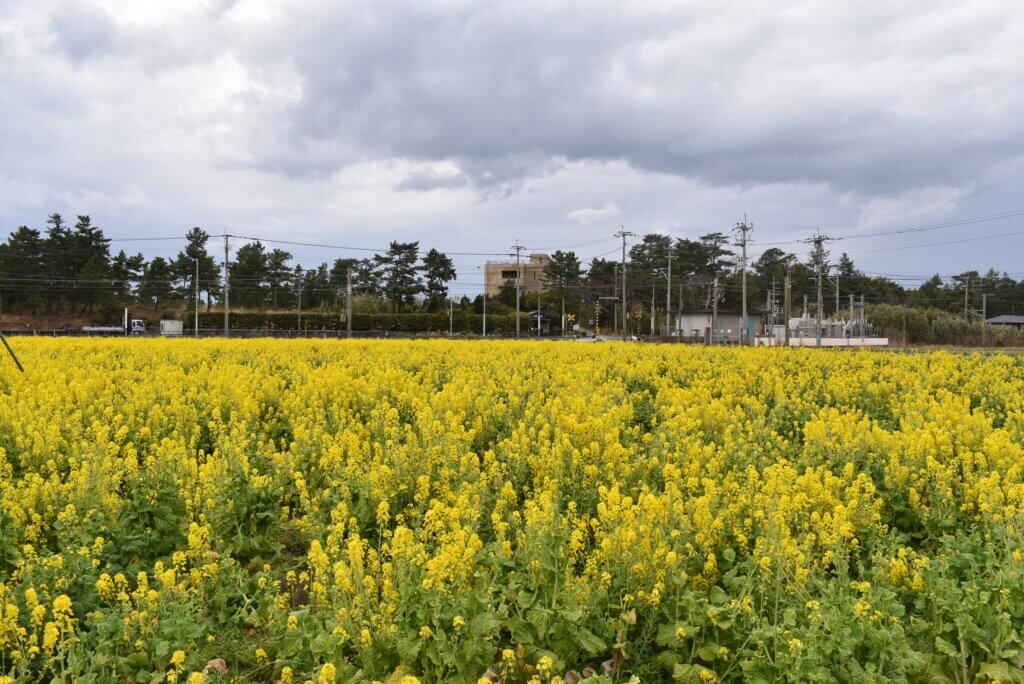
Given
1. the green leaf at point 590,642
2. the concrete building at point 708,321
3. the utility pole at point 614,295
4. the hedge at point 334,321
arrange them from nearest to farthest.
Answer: the green leaf at point 590,642, the hedge at point 334,321, the concrete building at point 708,321, the utility pole at point 614,295

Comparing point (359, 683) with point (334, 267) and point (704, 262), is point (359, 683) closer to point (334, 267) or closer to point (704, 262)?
point (334, 267)

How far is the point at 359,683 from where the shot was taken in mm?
2959

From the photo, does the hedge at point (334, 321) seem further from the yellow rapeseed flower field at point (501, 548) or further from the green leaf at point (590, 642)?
the green leaf at point (590, 642)

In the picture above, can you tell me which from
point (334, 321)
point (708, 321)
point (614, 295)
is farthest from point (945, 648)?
point (614, 295)

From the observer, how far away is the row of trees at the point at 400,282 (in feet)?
216

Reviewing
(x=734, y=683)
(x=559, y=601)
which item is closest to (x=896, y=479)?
(x=734, y=683)

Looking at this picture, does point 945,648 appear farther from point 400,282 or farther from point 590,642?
point 400,282

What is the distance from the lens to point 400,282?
2908 inches

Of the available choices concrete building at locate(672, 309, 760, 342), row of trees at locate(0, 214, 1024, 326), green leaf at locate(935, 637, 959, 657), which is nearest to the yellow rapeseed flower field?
green leaf at locate(935, 637, 959, 657)

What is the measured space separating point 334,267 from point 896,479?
Answer: 278 ft

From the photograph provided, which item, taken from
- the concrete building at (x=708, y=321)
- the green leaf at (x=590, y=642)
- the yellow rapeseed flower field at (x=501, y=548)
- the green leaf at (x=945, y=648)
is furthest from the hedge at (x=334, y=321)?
the green leaf at (x=945, y=648)

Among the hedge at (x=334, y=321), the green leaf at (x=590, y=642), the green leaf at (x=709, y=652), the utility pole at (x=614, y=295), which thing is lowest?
the green leaf at (x=709, y=652)

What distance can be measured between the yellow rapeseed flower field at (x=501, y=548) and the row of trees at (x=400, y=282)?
48.5 metres

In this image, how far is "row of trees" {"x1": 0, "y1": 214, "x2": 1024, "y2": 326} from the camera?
6581cm
